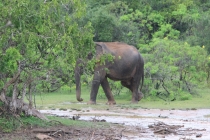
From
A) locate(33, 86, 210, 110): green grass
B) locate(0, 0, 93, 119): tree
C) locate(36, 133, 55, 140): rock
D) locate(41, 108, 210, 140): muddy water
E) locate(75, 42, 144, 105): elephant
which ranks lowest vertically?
locate(33, 86, 210, 110): green grass

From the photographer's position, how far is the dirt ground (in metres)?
11.4

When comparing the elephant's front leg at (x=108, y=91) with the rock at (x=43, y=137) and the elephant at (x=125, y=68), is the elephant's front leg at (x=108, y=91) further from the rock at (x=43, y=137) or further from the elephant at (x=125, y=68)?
the rock at (x=43, y=137)

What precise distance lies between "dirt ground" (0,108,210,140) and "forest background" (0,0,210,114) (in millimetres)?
936

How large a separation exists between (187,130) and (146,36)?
24.4 metres

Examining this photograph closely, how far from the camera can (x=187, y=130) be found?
1331 centimetres

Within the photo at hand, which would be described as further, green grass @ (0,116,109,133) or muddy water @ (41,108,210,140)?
muddy water @ (41,108,210,140)

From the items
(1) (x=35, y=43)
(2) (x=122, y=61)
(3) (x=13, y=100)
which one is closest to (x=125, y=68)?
(2) (x=122, y=61)

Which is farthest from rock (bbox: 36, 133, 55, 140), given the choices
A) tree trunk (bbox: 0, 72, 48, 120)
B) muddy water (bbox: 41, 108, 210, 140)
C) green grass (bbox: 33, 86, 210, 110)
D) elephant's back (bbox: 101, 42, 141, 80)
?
elephant's back (bbox: 101, 42, 141, 80)

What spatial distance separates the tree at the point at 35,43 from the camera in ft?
31.3

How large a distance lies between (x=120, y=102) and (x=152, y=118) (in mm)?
6683

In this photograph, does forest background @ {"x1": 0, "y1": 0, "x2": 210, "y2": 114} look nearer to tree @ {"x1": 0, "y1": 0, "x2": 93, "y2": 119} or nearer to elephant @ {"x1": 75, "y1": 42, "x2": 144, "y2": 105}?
tree @ {"x1": 0, "y1": 0, "x2": 93, "y2": 119}

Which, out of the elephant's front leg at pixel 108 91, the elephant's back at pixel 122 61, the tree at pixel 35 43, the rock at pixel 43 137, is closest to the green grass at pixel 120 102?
the elephant's front leg at pixel 108 91

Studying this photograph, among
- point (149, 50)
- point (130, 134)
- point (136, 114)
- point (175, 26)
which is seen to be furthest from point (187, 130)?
point (175, 26)

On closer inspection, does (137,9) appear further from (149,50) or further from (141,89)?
(141,89)
